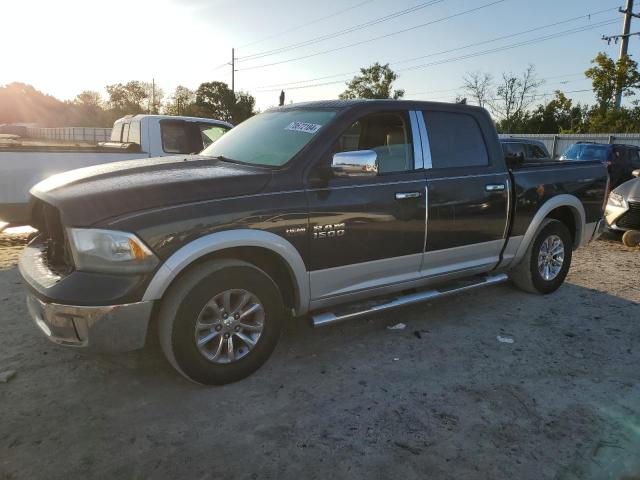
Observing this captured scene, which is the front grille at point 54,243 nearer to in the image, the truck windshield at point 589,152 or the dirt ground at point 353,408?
the dirt ground at point 353,408

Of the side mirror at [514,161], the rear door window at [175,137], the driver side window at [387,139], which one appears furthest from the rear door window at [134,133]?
the side mirror at [514,161]

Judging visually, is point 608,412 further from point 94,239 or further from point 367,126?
point 94,239

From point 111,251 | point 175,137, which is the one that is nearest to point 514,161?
point 111,251

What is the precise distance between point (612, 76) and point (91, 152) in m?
31.0

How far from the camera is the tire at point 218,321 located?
2971mm

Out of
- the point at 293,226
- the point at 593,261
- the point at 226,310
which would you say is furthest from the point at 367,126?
the point at 593,261

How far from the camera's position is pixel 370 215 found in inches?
143

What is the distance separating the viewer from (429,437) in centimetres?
275

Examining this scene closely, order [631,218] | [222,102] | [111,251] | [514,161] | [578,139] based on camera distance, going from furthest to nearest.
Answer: [222,102], [578,139], [631,218], [514,161], [111,251]

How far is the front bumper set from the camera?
2.76m

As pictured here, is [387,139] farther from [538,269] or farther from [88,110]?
[88,110]

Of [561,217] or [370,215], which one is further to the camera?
[561,217]

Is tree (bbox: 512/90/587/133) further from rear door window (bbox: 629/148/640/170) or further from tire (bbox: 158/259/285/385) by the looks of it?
tire (bbox: 158/259/285/385)

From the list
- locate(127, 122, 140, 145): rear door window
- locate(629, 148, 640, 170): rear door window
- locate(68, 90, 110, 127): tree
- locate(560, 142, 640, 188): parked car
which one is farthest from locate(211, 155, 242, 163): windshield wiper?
locate(68, 90, 110, 127): tree
